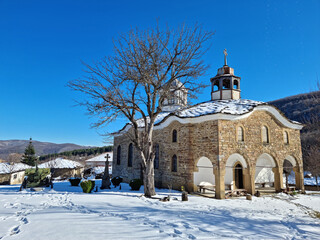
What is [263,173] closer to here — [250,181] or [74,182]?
[250,181]

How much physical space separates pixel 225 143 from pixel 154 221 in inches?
282

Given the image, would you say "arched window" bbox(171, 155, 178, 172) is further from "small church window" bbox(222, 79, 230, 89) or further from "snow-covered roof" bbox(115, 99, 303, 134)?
"small church window" bbox(222, 79, 230, 89)

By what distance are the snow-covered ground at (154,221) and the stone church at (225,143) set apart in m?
3.23

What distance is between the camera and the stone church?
40.1 feet

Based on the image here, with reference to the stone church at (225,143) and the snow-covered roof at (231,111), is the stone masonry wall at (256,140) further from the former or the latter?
the snow-covered roof at (231,111)

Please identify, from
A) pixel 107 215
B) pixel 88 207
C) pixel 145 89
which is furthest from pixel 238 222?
pixel 145 89

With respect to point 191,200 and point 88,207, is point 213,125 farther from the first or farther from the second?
point 88,207

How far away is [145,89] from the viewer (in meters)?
11.4

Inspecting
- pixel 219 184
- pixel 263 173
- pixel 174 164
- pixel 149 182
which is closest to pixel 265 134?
pixel 263 173

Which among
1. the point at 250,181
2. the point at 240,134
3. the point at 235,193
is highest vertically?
the point at 240,134

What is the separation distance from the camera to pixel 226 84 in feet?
56.5

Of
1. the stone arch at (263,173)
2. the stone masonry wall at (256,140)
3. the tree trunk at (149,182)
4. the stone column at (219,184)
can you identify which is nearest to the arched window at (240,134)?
the stone masonry wall at (256,140)

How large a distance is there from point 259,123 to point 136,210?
9967 millimetres

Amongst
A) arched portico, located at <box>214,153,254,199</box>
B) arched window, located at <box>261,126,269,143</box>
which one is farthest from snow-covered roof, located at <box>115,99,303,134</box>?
arched portico, located at <box>214,153,254,199</box>
